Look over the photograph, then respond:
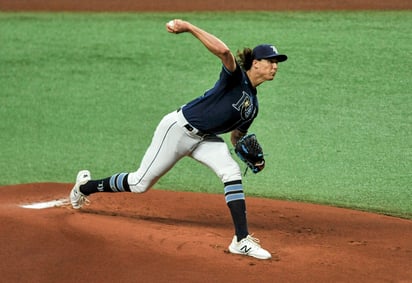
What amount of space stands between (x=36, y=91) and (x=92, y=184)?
3716mm

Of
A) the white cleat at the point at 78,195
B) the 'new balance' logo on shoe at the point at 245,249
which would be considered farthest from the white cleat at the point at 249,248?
the white cleat at the point at 78,195

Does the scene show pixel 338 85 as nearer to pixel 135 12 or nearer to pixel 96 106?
pixel 96 106

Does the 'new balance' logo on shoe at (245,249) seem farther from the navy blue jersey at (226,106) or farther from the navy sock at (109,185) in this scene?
the navy sock at (109,185)

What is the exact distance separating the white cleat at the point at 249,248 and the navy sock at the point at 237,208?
4 cm

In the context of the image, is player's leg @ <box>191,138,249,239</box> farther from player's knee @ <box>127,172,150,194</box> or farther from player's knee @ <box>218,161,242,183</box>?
player's knee @ <box>127,172,150,194</box>

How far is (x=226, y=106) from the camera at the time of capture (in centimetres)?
604

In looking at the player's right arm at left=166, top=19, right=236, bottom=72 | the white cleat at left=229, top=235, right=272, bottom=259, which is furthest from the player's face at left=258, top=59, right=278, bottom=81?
the white cleat at left=229, top=235, right=272, bottom=259

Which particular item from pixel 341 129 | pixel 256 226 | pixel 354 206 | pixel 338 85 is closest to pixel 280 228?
pixel 256 226

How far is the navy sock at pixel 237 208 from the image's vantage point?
5.84 m

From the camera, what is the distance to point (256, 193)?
7.91 m

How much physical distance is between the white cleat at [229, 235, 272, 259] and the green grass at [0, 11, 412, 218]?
197cm

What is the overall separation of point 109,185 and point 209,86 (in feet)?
11.5

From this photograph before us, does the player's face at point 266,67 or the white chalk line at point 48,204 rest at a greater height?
the player's face at point 266,67

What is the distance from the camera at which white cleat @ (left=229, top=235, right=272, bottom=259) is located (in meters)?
5.70
